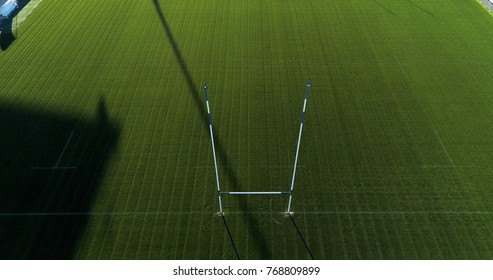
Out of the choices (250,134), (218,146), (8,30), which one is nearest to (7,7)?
(8,30)

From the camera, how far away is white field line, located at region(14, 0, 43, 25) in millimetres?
20531

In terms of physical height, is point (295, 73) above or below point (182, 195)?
above

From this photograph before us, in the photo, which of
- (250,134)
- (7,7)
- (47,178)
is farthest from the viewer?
(7,7)

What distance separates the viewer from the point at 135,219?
10797 mm

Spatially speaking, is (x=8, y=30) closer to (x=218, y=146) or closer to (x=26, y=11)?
(x=26, y=11)

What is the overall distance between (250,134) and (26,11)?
754 inches

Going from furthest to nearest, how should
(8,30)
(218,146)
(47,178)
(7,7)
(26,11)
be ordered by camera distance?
(26,11)
(7,7)
(8,30)
(218,146)
(47,178)

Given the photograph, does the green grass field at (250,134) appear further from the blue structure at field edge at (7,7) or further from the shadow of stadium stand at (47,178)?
the blue structure at field edge at (7,7)

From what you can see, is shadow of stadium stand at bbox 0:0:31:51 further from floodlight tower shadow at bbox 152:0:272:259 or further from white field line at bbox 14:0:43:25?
floodlight tower shadow at bbox 152:0:272:259

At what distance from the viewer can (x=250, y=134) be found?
13.4m

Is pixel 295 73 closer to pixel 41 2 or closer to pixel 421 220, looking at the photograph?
pixel 421 220
